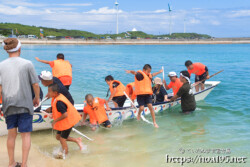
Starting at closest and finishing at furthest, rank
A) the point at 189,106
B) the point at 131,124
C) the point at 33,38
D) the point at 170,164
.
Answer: the point at 170,164 < the point at 131,124 < the point at 189,106 < the point at 33,38

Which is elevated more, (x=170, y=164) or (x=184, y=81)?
(x=184, y=81)

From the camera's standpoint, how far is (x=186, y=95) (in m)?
8.15

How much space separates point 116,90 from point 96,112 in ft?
4.67

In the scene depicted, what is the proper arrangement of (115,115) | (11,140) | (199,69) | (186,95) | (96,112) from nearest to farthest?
(11,140)
(96,112)
(115,115)
(186,95)
(199,69)

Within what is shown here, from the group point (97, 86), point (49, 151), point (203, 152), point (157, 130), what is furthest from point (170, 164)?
point (97, 86)

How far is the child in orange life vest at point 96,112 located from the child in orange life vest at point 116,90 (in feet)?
2.89

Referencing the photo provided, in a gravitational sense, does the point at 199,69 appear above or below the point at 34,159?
above

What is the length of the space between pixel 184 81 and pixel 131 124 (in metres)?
2.16

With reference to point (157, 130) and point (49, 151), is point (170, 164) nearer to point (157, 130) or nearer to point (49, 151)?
point (157, 130)

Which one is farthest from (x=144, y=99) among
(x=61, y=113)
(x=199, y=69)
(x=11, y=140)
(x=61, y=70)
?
(x=11, y=140)

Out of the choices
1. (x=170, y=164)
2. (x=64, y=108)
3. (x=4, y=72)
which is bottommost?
(x=170, y=164)

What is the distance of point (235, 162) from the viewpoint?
214 inches

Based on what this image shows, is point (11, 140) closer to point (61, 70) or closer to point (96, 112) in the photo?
point (96, 112)

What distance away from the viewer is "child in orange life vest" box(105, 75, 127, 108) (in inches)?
304
